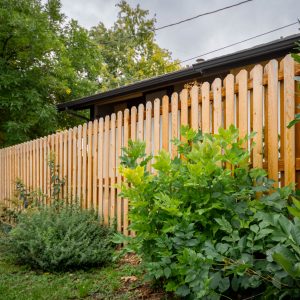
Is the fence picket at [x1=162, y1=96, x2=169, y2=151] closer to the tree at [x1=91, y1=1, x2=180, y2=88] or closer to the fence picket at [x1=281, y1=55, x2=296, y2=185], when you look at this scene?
the fence picket at [x1=281, y1=55, x2=296, y2=185]

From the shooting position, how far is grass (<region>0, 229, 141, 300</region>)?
3.18 meters

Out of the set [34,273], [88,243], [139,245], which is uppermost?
[139,245]

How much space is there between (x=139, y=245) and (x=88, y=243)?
1.47 metres

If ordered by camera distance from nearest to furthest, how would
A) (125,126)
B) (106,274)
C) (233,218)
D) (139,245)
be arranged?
(233,218) → (139,245) → (106,274) → (125,126)

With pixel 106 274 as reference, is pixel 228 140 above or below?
above

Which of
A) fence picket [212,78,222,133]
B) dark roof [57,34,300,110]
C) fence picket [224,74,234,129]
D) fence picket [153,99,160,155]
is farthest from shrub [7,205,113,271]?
dark roof [57,34,300,110]

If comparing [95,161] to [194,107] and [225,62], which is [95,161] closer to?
[194,107]

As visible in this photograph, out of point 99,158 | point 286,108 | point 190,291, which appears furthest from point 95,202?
point 286,108

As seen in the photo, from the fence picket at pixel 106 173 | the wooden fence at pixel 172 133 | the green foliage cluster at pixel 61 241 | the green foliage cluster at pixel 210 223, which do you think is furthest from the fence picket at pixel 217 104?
the fence picket at pixel 106 173

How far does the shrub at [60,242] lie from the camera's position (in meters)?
3.92

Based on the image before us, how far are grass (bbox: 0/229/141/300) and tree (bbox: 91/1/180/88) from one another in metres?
22.8

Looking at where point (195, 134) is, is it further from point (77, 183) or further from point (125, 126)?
point (77, 183)

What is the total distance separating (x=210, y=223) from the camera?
2588 mm

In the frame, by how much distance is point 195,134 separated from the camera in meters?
3.01
